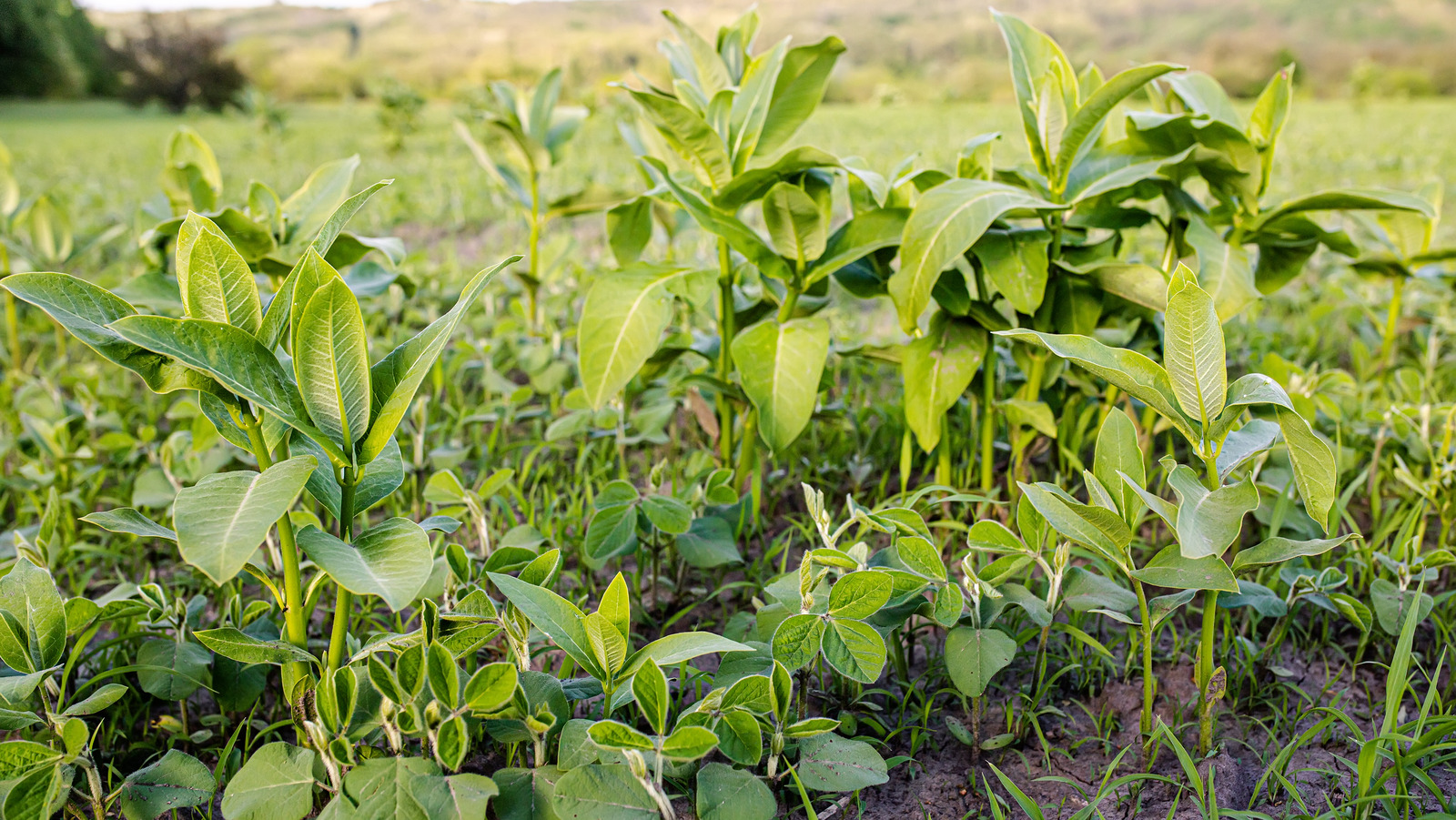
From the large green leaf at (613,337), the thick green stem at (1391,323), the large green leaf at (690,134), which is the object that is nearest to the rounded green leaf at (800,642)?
the large green leaf at (613,337)

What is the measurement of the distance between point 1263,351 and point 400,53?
4717 cm

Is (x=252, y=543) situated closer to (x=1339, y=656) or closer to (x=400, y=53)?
(x=1339, y=656)

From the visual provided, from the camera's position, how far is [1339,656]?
1.43 m

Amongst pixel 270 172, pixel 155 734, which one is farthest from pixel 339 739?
pixel 270 172

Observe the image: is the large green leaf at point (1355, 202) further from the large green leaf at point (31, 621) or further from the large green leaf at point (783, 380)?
the large green leaf at point (31, 621)

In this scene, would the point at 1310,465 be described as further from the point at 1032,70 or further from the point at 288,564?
the point at 288,564

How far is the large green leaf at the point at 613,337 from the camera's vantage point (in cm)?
153

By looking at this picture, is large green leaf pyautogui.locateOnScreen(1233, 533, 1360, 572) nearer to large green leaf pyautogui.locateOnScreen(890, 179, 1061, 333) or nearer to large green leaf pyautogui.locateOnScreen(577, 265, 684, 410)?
large green leaf pyautogui.locateOnScreen(890, 179, 1061, 333)

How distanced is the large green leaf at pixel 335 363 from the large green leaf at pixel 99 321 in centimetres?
13

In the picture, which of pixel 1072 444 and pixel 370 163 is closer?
pixel 1072 444

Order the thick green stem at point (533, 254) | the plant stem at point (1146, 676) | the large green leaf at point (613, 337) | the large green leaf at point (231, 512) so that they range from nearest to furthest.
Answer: the large green leaf at point (231, 512) < the plant stem at point (1146, 676) < the large green leaf at point (613, 337) < the thick green stem at point (533, 254)

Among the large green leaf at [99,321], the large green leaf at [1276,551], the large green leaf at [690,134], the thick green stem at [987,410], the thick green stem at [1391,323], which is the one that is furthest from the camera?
the thick green stem at [1391,323]

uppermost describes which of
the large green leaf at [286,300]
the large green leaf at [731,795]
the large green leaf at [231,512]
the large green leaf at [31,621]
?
the large green leaf at [286,300]

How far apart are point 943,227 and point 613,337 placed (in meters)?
0.62
